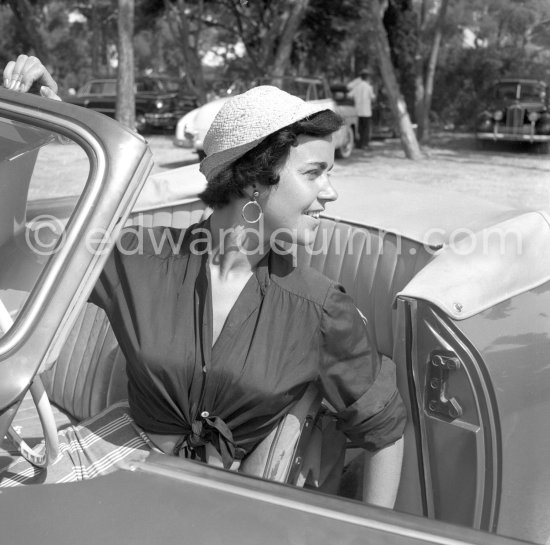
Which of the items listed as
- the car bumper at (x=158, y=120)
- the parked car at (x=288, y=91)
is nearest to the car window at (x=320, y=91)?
the parked car at (x=288, y=91)

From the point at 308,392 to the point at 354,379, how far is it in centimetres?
15

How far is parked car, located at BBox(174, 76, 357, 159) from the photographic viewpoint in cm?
1207

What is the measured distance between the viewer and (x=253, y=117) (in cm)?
173

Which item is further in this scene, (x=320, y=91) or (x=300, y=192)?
(x=320, y=91)

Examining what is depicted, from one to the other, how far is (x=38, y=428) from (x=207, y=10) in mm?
27299

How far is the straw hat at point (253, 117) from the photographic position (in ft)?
5.66

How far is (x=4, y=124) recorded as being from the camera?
4.99ft

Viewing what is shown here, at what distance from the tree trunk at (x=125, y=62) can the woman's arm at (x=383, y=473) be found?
507 inches

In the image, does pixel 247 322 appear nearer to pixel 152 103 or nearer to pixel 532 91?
pixel 532 91

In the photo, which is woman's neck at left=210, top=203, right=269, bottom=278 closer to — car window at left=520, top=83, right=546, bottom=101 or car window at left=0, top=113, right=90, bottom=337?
car window at left=0, top=113, right=90, bottom=337

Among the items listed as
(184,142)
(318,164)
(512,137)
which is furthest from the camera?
(512,137)

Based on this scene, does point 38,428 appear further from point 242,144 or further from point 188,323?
point 242,144

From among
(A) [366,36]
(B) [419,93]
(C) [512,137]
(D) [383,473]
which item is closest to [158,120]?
(B) [419,93]

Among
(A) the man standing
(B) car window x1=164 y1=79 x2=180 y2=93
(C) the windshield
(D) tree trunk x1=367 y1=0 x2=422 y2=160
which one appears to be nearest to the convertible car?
(D) tree trunk x1=367 y1=0 x2=422 y2=160
